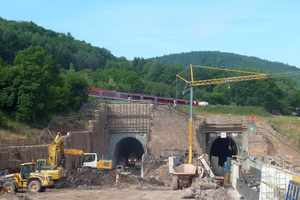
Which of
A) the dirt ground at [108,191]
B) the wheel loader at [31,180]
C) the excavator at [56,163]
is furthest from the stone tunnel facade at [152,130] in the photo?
the wheel loader at [31,180]

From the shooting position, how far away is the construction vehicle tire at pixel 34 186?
25.7 meters

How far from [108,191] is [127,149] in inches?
1459

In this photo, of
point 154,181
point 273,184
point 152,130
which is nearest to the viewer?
point 273,184

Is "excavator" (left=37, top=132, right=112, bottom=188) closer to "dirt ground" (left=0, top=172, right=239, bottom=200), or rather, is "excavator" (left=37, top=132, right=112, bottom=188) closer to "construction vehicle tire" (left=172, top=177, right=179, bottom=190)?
"dirt ground" (left=0, top=172, right=239, bottom=200)

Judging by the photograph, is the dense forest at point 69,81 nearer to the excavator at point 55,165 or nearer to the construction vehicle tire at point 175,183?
the excavator at point 55,165

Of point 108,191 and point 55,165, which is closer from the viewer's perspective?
point 108,191

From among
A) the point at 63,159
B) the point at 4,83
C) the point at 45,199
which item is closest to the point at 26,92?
the point at 4,83

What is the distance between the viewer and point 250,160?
128 ft

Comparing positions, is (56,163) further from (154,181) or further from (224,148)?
(224,148)

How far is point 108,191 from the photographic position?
2819 centimetres

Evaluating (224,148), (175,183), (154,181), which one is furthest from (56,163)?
(224,148)

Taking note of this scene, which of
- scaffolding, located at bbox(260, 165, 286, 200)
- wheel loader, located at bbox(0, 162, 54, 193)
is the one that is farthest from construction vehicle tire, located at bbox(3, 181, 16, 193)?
scaffolding, located at bbox(260, 165, 286, 200)

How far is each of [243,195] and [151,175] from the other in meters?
17.7

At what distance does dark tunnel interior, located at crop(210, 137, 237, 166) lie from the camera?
208 ft
